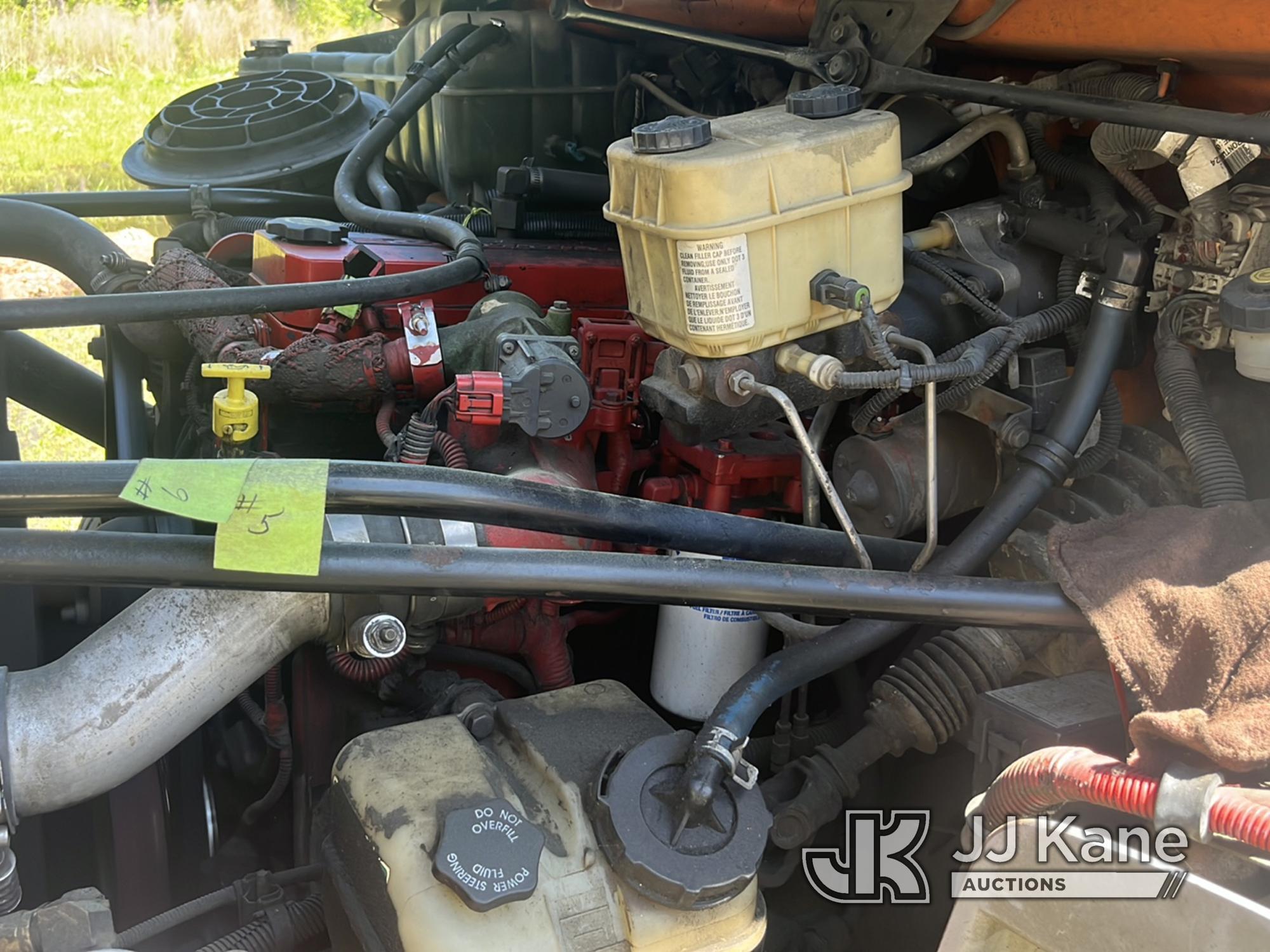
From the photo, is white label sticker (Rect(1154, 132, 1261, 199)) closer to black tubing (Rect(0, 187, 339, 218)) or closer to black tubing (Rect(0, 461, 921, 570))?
black tubing (Rect(0, 461, 921, 570))

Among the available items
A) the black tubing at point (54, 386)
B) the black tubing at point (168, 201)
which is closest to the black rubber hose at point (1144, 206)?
the black tubing at point (168, 201)

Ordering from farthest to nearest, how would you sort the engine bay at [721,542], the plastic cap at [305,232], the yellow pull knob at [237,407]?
Answer: the plastic cap at [305,232] < the yellow pull knob at [237,407] < the engine bay at [721,542]

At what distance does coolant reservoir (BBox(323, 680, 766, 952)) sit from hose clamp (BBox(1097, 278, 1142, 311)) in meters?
0.66

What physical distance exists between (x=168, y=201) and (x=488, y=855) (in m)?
1.50

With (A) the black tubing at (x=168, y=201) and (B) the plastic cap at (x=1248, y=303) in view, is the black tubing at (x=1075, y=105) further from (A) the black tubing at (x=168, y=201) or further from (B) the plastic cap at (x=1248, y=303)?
(A) the black tubing at (x=168, y=201)

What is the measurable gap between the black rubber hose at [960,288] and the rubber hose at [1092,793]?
491mm

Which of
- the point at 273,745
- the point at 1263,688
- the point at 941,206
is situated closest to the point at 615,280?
the point at 941,206

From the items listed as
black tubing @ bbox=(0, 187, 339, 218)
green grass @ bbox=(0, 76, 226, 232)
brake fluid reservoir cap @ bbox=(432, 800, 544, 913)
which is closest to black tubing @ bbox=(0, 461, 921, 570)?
brake fluid reservoir cap @ bbox=(432, 800, 544, 913)

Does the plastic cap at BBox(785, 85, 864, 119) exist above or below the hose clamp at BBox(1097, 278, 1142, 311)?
above

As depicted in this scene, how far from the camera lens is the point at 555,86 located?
210 cm

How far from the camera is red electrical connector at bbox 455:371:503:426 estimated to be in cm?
126

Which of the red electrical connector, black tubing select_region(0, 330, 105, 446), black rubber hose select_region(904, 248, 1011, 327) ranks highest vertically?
black rubber hose select_region(904, 248, 1011, 327)

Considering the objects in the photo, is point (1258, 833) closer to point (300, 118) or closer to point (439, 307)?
point (439, 307)

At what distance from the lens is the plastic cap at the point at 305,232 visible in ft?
5.37
